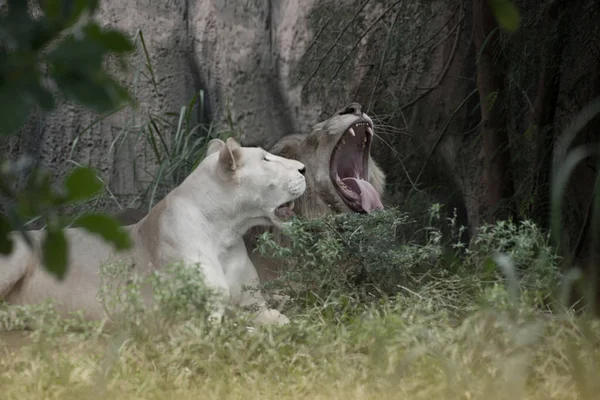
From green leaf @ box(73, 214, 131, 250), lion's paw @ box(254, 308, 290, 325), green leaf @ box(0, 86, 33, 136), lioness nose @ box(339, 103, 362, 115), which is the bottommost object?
lion's paw @ box(254, 308, 290, 325)

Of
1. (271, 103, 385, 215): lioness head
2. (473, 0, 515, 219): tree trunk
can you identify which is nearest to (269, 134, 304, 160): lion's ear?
(271, 103, 385, 215): lioness head

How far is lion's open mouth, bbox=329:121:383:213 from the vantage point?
16.6 ft

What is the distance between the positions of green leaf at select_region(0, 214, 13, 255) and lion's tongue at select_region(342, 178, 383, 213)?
12.2 ft

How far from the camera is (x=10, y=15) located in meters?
1.25

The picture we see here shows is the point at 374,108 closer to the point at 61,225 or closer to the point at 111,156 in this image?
the point at 111,156

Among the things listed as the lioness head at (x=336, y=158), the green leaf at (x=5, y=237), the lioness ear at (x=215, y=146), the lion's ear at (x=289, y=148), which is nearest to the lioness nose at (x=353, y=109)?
the lioness head at (x=336, y=158)

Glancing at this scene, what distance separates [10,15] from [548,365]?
7.49 ft

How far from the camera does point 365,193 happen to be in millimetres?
5086

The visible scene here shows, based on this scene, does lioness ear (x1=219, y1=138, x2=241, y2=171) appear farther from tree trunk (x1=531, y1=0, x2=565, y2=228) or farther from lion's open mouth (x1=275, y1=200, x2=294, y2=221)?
tree trunk (x1=531, y1=0, x2=565, y2=228)

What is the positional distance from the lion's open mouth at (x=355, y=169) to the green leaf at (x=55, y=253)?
373 centimetres

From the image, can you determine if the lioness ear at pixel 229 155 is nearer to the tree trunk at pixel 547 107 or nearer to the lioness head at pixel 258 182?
the lioness head at pixel 258 182

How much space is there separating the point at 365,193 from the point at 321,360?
2.03 metres

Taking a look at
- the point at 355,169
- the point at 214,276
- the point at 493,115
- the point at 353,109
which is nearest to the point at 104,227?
the point at 214,276

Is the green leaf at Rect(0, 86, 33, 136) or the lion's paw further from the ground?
the green leaf at Rect(0, 86, 33, 136)
